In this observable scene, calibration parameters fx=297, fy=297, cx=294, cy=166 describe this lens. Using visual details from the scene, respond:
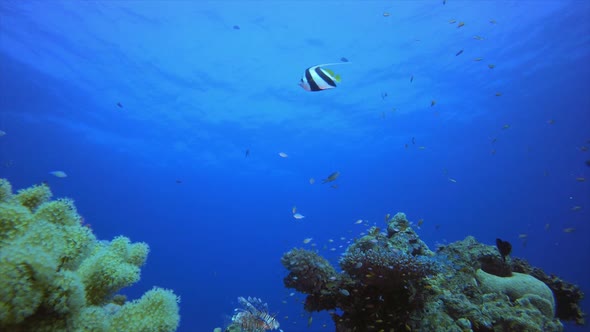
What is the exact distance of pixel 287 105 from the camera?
33812mm

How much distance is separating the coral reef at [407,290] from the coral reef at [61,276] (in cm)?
382

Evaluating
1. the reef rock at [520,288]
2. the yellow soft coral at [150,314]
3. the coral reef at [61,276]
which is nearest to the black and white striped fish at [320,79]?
the coral reef at [61,276]

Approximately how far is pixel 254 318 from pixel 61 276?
416cm

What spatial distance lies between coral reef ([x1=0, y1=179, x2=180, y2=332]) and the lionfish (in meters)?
3.02

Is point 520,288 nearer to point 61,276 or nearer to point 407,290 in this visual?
point 407,290

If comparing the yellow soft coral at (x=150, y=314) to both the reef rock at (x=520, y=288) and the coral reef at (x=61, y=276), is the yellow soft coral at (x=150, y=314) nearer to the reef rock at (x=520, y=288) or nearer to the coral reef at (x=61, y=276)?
the coral reef at (x=61, y=276)

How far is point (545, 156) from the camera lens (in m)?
56.0

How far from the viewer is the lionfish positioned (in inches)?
207

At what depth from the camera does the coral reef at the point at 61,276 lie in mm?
1608

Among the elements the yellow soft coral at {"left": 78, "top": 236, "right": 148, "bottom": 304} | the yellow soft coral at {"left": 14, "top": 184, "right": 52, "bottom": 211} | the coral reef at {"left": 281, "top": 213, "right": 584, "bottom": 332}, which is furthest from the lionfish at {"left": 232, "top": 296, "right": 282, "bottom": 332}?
the yellow soft coral at {"left": 14, "top": 184, "right": 52, "bottom": 211}

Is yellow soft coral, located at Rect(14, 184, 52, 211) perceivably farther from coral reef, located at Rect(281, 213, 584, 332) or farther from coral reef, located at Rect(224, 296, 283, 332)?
coral reef, located at Rect(281, 213, 584, 332)

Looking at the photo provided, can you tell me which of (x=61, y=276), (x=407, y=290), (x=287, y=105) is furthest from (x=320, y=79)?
(x=287, y=105)

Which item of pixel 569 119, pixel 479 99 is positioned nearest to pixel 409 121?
pixel 479 99

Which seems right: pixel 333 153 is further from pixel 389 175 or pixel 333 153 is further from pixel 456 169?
pixel 456 169
